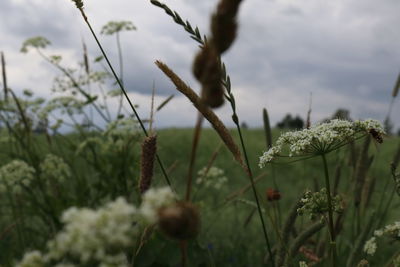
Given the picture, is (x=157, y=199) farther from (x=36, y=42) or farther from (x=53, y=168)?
(x=36, y=42)

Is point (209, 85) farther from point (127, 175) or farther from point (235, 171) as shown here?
point (235, 171)

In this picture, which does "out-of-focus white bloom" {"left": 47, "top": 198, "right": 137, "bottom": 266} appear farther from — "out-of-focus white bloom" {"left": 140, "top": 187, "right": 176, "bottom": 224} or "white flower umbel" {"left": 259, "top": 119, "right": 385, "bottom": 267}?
"white flower umbel" {"left": 259, "top": 119, "right": 385, "bottom": 267}

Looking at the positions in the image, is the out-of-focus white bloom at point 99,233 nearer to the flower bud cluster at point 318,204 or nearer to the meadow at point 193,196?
the meadow at point 193,196

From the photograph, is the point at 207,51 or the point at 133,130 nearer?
the point at 207,51

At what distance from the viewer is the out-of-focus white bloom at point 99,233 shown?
854 mm

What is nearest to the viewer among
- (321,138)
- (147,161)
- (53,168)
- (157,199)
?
(157,199)

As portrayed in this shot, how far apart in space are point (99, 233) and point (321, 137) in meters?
1.31

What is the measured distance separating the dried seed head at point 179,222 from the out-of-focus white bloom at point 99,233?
8 centimetres

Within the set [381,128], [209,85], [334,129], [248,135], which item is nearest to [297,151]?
[334,129]

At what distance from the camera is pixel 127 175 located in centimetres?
503

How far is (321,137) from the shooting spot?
1.95m

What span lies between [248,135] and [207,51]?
55.1 ft

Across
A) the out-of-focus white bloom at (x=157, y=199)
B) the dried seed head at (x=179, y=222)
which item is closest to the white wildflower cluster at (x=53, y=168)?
the out-of-focus white bloom at (x=157, y=199)

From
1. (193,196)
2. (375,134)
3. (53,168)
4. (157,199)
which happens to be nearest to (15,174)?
(53,168)
